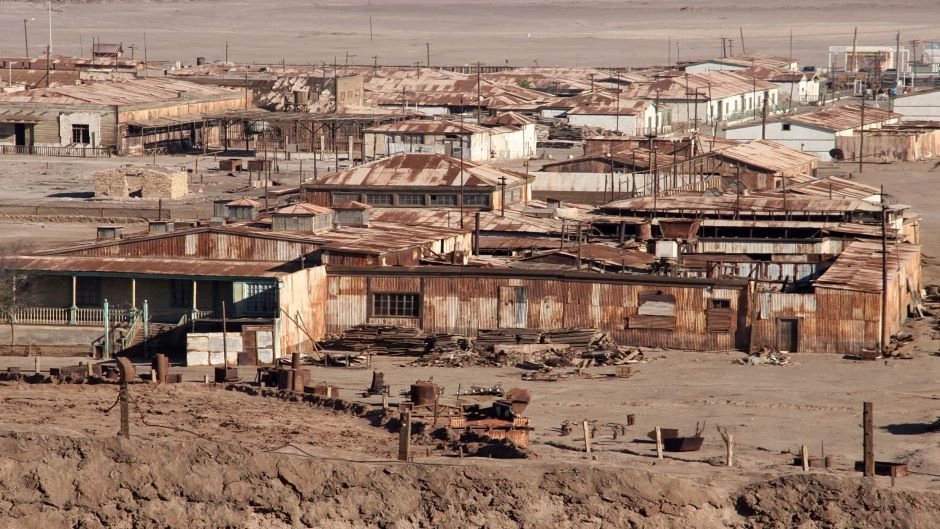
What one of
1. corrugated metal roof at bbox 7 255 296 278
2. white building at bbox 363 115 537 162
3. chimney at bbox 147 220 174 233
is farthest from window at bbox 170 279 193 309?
white building at bbox 363 115 537 162

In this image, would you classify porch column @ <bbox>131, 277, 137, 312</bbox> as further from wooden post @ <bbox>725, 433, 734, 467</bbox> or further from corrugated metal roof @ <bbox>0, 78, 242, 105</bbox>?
corrugated metal roof @ <bbox>0, 78, 242, 105</bbox>

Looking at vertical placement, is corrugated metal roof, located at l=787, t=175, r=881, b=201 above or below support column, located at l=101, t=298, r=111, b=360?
above

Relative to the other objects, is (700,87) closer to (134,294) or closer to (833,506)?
(134,294)

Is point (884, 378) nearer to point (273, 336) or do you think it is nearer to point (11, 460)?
point (273, 336)

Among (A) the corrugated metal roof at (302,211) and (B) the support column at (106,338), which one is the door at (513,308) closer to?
(A) the corrugated metal roof at (302,211)

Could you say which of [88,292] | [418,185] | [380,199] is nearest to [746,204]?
[418,185]

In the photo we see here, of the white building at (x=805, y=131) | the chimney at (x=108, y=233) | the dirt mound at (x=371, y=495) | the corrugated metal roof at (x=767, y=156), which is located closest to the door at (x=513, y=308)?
the chimney at (x=108, y=233)

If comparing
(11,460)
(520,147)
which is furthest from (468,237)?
(520,147)
